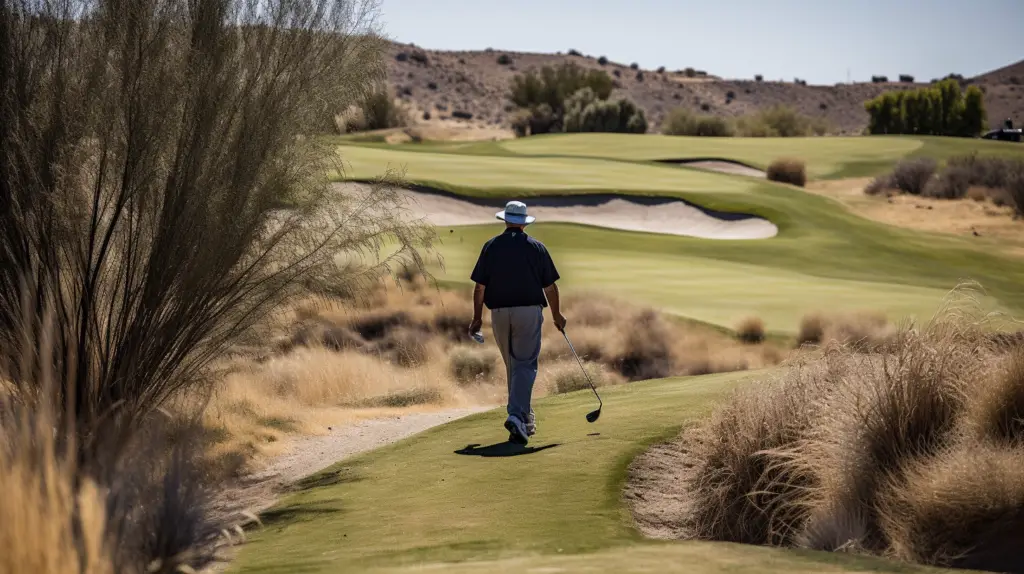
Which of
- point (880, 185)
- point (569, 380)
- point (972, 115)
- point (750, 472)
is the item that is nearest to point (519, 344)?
point (750, 472)

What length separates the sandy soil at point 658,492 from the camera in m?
9.71

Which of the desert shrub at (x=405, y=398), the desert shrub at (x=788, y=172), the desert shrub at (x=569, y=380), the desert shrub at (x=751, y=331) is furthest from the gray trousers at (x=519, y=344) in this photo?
the desert shrub at (x=788, y=172)

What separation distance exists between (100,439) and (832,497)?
590 centimetres

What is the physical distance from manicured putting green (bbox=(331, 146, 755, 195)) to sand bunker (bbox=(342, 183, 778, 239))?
78 centimetres

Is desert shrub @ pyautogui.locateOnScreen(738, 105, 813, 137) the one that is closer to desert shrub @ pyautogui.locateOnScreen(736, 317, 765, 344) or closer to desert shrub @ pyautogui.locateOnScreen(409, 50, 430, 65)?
desert shrub @ pyautogui.locateOnScreen(409, 50, 430, 65)

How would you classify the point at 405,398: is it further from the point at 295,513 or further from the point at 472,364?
the point at 295,513

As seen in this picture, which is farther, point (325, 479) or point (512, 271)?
point (325, 479)

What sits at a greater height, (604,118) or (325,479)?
(604,118)

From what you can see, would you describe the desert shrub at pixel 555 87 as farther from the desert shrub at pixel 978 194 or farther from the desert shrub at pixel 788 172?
the desert shrub at pixel 978 194

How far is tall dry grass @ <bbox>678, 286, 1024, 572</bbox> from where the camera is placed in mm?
7758

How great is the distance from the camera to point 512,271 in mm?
11789

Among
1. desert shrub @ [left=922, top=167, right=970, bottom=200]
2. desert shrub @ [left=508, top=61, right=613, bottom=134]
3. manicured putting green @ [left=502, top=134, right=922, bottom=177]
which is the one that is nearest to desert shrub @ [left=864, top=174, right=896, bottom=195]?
desert shrub @ [left=922, top=167, right=970, bottom=200]

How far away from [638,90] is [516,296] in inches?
4652

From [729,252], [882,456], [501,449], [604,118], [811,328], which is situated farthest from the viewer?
[604,118]
